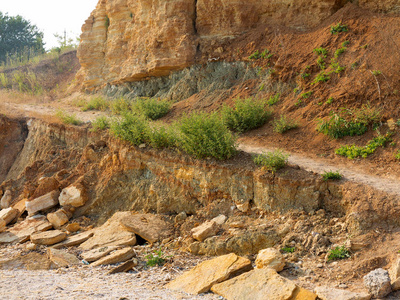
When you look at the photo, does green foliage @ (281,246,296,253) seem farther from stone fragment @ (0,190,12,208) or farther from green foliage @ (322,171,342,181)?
stone fragment @ (0,190,12,208)

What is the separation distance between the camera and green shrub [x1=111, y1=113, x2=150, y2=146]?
8313 millimetres

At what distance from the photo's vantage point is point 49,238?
23.5 feet

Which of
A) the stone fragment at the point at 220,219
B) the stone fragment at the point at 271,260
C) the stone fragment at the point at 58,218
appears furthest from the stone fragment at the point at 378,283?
the stone fragment at the point at 58,218

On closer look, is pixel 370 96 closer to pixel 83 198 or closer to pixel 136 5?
pixel 83 198

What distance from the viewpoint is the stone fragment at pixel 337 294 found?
4094 millimetres

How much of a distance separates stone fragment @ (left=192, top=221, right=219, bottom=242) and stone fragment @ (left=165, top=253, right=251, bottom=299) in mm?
837

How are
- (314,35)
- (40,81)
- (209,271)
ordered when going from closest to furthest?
(209,271), (314,35), (40,81)

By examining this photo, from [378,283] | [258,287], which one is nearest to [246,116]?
[258,287]

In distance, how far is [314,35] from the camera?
10.5 metres

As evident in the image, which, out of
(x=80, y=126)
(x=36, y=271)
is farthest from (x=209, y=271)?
(x=80, y=126)

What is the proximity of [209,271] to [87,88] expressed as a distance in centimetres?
1456

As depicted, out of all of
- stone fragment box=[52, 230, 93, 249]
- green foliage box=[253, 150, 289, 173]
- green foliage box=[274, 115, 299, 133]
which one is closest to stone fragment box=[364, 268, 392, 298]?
green foliage box=[253, 150, 289, 173]

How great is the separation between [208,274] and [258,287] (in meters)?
0.78

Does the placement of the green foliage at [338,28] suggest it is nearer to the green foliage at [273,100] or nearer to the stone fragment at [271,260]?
the green foliage at [273,100]
